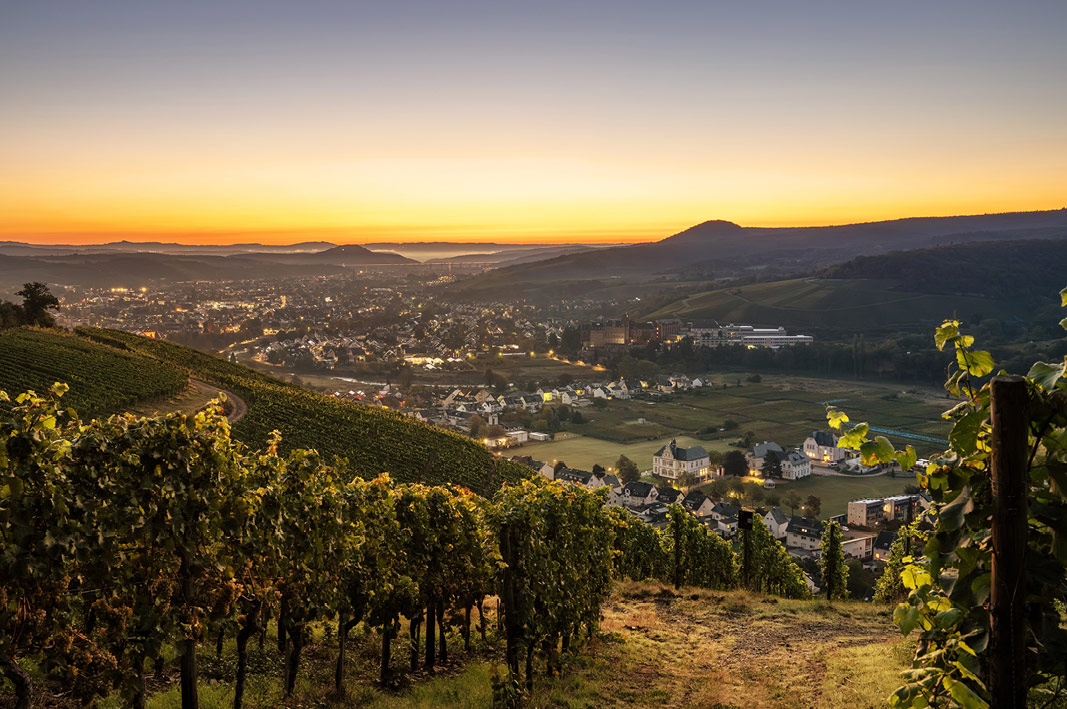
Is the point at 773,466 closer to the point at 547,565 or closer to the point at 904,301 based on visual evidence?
the point at 547,565

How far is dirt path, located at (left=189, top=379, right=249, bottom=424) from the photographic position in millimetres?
41941

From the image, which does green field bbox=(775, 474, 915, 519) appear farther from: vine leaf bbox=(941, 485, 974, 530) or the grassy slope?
vine leaf bbox=(941, 485, 974, 530)

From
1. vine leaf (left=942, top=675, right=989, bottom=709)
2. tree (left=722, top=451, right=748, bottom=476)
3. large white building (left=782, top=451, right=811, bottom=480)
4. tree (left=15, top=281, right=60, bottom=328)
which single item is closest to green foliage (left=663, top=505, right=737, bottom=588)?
vine leaf (left=942, top=675, right=989, bottom=709)

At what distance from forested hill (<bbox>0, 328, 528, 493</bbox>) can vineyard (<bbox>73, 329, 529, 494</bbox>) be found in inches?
2.6

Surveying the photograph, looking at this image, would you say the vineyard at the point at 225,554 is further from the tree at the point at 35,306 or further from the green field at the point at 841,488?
the tree at the point at 35,306

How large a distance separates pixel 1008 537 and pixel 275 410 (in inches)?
1824

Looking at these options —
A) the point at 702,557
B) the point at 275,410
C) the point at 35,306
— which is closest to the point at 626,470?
the point at 275,410

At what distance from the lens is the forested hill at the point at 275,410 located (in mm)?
39844

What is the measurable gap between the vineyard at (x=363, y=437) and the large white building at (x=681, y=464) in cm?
2389

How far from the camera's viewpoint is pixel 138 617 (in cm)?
618

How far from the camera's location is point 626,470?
213 feet

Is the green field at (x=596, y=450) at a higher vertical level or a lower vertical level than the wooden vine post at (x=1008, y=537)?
lower

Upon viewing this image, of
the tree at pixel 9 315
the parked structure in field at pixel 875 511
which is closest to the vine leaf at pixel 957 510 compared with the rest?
the parked structure in field at pixel 875 511

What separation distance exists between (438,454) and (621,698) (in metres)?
35.7
